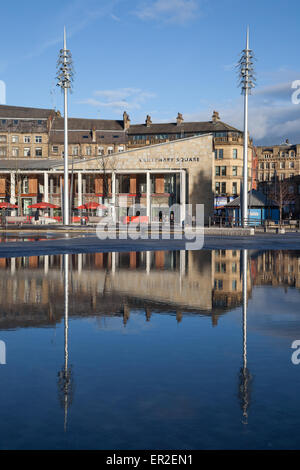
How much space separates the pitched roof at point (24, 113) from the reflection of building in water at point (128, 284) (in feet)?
263

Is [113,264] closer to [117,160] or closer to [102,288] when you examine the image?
[102,288]

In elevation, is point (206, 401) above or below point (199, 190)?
below

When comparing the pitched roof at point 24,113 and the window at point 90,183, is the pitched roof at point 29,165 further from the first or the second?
the pitched roof at point 24,113

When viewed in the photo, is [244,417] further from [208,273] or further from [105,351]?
[208,273]

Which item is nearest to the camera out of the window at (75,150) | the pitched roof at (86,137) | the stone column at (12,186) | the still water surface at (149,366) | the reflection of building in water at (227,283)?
the still water surface at (149,366)

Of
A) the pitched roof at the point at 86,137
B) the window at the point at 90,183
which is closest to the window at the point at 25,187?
the window at the point at 90,183

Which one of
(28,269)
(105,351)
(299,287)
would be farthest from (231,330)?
(28,269)

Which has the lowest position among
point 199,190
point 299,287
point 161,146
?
point 299,287

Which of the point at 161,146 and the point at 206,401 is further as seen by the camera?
the point at 161,146

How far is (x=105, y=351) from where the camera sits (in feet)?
24.7

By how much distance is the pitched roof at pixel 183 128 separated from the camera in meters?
95.2

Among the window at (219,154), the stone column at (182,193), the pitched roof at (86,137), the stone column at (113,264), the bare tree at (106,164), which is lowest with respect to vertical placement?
the stone column at (113,264)

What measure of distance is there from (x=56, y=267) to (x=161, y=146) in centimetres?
5796

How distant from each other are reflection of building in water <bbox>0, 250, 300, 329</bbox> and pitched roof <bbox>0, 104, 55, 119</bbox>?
263ft
